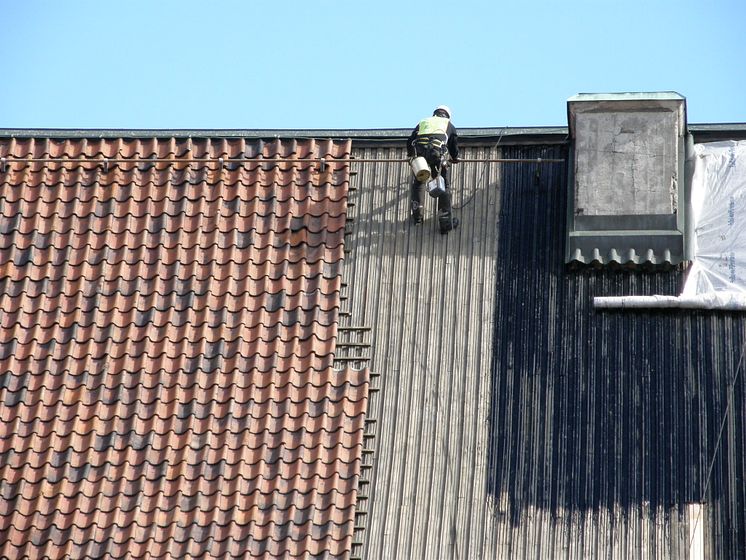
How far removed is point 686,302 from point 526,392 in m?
2.12

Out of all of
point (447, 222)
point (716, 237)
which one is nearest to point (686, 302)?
point (716, 237)

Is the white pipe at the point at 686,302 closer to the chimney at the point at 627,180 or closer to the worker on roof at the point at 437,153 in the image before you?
the chimney at the point at 627,180

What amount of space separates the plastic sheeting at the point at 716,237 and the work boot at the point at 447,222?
6.85 ft

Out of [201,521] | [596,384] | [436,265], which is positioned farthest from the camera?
[436,265]

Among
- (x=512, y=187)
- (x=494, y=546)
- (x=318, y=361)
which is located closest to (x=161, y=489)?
(x=318, y=361)

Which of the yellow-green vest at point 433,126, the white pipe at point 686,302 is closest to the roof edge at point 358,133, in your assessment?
the yellow-green vest at point 433,126

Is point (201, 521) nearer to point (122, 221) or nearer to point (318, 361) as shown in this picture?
point (318, 361)

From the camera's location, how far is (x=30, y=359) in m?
17.4

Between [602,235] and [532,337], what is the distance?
1.52 m

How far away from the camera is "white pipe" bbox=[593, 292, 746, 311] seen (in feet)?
57.0

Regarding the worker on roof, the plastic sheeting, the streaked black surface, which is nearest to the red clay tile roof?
the worker on roof

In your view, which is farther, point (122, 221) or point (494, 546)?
point (122, 221)

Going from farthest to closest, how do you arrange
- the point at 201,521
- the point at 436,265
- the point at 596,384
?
the point at 436,265 < the point at 596,384 < the point at 201,521

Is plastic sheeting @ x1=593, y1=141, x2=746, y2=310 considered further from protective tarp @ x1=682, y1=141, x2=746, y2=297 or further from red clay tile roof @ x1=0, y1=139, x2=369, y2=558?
red clay tile roof @ x1=0, y1=139, x2=369, y2=558
